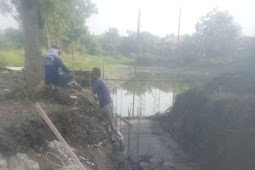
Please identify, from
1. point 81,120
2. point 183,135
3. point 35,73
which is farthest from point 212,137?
point 35,73

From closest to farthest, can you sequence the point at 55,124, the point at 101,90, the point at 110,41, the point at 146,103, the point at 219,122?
the point at 55,124, the point at 101,90, the point at 219,122, the point at 146,103, the point at 110,41

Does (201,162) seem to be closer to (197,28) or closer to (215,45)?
(215,45)

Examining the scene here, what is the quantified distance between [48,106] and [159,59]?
20.0 meters

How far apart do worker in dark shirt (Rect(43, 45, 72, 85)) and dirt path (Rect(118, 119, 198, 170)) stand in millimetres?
2446

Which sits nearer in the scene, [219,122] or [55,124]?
[55,124]

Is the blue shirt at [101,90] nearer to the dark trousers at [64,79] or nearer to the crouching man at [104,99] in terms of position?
the crouching man at [104,99]

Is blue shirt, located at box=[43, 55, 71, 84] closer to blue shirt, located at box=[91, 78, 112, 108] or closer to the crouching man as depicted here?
the crouching man

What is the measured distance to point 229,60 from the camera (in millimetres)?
23719

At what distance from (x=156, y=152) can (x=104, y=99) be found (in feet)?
6.94

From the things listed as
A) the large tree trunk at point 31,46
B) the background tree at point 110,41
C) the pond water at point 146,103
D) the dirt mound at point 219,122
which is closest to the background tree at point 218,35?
the pond water at point 146,103

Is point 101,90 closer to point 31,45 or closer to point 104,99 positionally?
point 104,99

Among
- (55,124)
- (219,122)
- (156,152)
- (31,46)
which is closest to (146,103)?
(156,152)

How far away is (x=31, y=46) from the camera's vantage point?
5176 millimetres

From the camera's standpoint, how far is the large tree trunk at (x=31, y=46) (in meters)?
5.08
